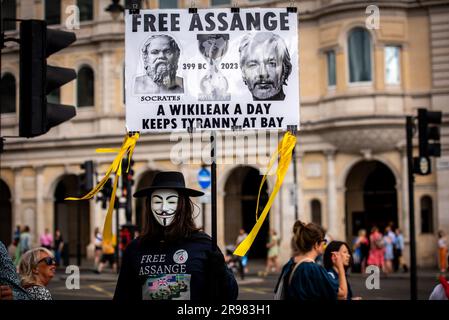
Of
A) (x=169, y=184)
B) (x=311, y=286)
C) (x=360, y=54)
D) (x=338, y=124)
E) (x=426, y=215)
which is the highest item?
(x=360, y=54)

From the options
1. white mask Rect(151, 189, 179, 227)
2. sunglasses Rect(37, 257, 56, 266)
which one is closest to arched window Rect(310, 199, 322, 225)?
sunglasses Rect(37, 257, 56, 266)

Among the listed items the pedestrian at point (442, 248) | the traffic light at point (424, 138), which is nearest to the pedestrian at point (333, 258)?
the traffic light at point (424, 138)

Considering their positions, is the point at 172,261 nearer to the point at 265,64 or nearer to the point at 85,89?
the point at 265,64

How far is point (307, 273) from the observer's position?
6668 millimetres

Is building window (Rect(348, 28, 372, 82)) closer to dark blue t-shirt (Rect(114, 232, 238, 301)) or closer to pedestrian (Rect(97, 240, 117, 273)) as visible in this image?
pedestrian (Rect(97, 240, 117, 273))

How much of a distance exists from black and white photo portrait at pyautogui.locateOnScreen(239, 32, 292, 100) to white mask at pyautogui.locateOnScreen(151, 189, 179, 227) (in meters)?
1.29

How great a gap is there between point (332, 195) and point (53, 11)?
50.9 feet

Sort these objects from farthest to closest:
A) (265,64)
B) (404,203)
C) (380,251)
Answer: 1. (404,203)
2. (380,251)
3. (265,64)

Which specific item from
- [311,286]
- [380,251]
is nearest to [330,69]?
[380,251]

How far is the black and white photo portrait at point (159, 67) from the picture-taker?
694 cm

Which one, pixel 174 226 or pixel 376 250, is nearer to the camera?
pixel 174 226

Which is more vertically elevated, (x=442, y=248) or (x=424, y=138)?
(x=424, y=138)

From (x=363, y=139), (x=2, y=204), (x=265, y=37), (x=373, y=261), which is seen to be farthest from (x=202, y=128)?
(x=2, y=204)
